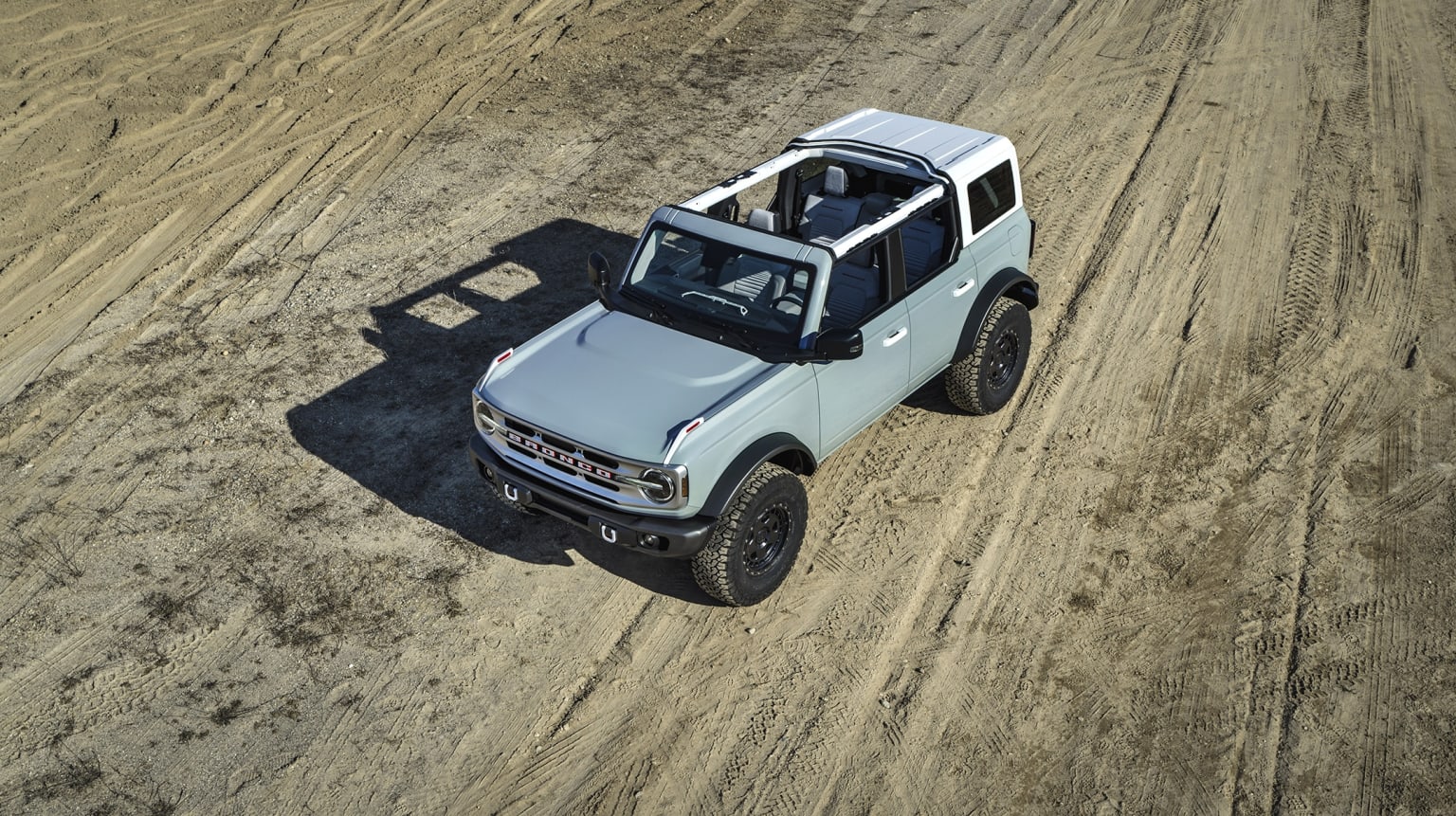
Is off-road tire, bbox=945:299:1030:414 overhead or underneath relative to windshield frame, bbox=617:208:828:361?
underneath

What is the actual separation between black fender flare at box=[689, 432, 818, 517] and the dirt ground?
98 cm

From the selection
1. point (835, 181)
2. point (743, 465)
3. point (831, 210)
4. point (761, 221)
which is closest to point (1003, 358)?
point (831, 210)

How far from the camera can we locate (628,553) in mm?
7613

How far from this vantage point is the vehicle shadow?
25.3 feet

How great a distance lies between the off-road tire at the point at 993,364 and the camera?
8.34m

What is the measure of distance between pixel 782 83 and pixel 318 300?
22.1 feet

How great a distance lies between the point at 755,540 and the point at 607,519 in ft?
3.17

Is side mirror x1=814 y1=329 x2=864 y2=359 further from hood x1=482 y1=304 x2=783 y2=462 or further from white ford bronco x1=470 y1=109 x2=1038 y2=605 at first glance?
hood x1=482 y1=304 x2=783 y2=462

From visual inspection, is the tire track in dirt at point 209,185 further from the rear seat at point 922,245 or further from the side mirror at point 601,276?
the rear seat at point 922,245

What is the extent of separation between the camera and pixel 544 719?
6449 millimetres

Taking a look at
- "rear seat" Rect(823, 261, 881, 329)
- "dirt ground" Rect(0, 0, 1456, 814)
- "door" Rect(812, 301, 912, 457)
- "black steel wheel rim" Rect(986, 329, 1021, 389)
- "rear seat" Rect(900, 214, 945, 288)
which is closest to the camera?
"dirt ground" Rect(0, 0, 1456, 814)

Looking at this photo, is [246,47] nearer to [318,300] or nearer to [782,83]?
[318,300]

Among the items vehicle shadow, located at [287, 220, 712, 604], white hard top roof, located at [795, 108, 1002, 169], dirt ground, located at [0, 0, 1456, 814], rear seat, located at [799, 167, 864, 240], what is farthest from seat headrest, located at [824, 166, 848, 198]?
vehicle shadow, located at [287, 220, 712, 604]

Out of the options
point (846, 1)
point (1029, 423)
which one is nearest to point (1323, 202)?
point (1029, 423)
